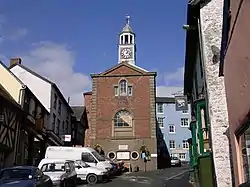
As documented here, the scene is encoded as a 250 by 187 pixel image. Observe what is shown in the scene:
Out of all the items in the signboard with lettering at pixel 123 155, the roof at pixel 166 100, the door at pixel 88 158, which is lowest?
the door at pixel 88 158

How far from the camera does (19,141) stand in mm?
26422

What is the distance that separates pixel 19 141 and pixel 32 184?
1381cm

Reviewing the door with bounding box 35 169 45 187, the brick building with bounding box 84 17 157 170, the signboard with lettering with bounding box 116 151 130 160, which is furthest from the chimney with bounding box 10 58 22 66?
the door with bounding box 35 169 45 187

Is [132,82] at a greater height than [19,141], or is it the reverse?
[132,82]

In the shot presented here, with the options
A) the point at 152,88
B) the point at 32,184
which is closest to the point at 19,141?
the point at 32,184

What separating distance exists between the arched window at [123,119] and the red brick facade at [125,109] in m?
0.35

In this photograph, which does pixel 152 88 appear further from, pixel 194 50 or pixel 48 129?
pixel 194 50

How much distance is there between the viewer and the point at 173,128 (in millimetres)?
67375

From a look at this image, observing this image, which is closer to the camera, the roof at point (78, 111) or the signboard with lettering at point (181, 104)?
the signboard with lettering at point (181, 104)

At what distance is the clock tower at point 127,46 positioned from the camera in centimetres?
6212

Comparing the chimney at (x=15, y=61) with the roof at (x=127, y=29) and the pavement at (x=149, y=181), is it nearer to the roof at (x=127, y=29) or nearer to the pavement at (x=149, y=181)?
the pavement at (x=149, y=181)

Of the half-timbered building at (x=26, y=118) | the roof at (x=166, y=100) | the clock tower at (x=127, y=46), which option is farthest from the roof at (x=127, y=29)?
the half-timbered building at (x=26, y=118)

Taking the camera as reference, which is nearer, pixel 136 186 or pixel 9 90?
pixel 136 186

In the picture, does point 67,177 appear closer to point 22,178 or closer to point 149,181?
point 22,178
